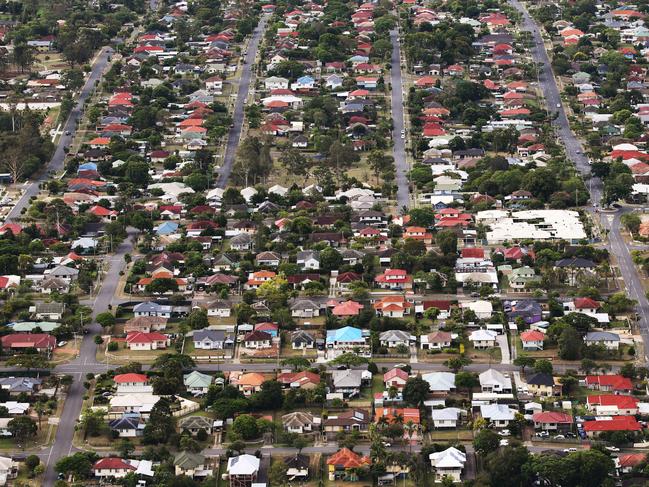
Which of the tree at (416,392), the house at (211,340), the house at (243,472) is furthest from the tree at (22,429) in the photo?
the tree at (416,392)

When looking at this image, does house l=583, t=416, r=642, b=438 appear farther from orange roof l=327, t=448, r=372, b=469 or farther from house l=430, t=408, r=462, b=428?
orange roof l=327, t=448, r=372, b=469

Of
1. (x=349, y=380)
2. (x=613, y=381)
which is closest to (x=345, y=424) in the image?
(x=349, y=380)

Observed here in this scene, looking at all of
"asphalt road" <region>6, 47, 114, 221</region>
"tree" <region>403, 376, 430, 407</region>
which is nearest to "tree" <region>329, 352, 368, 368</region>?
"tree" <region>403, 376, 430, 407</region>

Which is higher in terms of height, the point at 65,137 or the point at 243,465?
the point at 243,465

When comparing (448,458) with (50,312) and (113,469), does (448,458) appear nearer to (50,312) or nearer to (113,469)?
(113,469)

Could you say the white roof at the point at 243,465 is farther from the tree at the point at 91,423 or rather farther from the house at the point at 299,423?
the tree at the point at 91,423

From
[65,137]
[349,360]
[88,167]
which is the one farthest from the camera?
[65,137]

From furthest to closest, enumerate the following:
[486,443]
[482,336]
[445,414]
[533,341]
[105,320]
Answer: [105,320] < [482,336] < [533,341] < [445,414] < [486,443]
